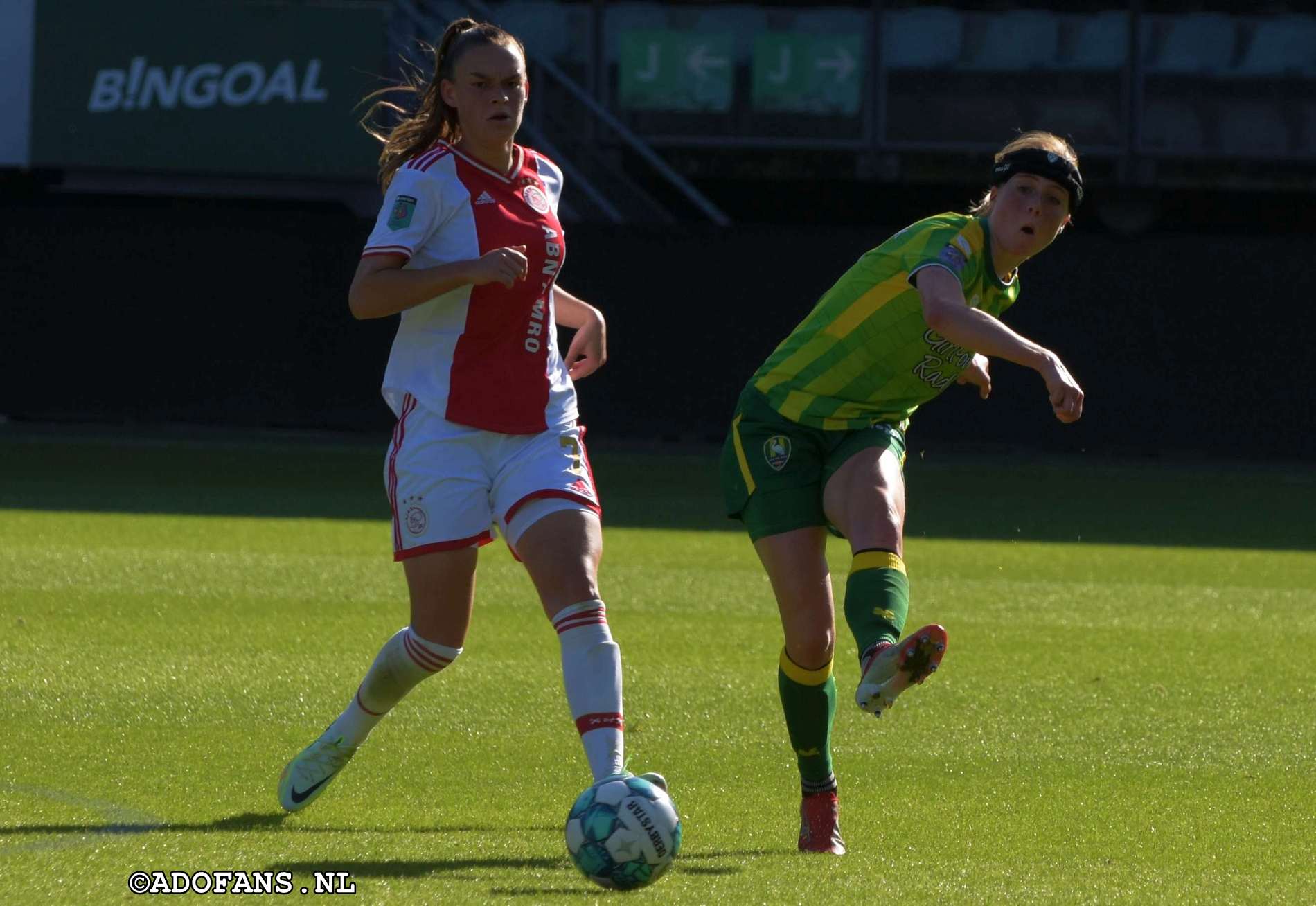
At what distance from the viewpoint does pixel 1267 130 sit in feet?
75.0

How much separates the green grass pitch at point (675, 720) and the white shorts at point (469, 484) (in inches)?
31.7

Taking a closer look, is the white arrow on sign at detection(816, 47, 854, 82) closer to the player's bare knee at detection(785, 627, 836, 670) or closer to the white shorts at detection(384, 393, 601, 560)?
the player's bare knee at detection(785, 627, 836, 670)

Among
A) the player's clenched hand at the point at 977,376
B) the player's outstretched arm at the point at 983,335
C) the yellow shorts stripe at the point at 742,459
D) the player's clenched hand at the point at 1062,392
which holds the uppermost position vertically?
the player's outstretched arm at the point at 983,335

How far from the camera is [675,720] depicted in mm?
6820

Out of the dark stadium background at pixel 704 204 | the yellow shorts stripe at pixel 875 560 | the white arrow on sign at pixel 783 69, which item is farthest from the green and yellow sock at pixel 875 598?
the white arrow on sign at pixel 783 69

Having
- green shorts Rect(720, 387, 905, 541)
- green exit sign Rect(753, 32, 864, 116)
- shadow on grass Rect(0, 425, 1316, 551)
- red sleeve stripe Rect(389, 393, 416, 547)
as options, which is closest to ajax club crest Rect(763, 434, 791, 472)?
green shorts Rect(720, 387, 905, 541)

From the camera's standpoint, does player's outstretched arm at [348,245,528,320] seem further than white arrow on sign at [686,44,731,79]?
No

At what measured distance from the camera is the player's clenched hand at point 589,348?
5.62 metres

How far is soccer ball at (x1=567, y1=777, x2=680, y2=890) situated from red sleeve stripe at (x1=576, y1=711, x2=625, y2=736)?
0.28 m

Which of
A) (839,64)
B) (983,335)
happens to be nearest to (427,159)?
(983,335)

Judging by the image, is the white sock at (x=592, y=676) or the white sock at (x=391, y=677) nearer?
the white sock at (x=592, y=676)

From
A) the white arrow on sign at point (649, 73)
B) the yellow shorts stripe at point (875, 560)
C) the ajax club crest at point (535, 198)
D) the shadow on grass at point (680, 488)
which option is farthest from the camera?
the white arrow on sign at point (649, 73)

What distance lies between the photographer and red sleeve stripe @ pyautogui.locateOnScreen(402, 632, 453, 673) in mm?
5234

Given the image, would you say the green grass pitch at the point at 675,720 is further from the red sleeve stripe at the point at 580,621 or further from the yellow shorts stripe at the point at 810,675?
the red sleeve stripe at the point at 580,621
